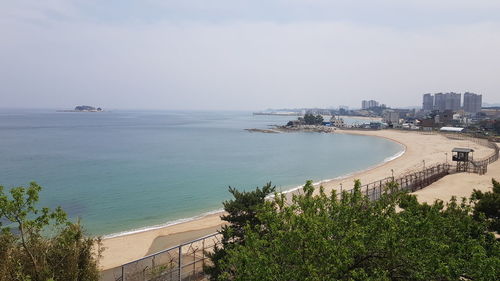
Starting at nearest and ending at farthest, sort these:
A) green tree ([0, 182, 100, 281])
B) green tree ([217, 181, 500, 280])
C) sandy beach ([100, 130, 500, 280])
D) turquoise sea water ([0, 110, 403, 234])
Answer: green tree ([217, 181, 500, 280]), green tree ([0, 182, 100, 281]), sandy beach ([100, 130, 500, 280]), turquoise sea water ([0, 110, 403, 234])

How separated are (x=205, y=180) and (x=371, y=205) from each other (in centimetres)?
3638

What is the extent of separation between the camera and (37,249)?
973cm

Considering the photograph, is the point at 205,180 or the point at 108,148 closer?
the point at 205,180

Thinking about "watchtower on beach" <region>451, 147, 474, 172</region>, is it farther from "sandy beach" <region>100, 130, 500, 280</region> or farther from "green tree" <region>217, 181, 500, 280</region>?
"green tree" <region>217, 181, 500, 280</region>

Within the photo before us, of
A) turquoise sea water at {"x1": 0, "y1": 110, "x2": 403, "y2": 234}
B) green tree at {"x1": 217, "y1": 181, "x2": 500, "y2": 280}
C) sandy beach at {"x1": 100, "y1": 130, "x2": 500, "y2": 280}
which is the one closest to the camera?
green tree at {"x1": 217, "y1": 181, "x2": 500, "y2": 280}

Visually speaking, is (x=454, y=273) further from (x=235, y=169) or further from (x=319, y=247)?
(x=235, y=169)

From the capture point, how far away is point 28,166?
5244cm

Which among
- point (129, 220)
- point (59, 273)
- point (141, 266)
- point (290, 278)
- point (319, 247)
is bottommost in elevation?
point (129, 220)

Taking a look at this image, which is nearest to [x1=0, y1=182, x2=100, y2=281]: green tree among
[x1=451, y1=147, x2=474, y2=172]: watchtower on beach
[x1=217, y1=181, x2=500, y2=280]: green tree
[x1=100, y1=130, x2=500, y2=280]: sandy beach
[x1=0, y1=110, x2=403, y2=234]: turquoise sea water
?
[x1=217, y1=181, x2=500, y2=280]: green tree

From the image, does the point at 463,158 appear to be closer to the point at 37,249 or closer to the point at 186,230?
the point at 186,230

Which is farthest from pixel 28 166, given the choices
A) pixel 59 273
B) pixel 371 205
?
pixel 371 205

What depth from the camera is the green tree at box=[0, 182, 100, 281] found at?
8703mm

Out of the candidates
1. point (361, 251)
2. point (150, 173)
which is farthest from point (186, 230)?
point (150, 173)

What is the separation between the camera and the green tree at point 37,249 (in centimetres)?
870
